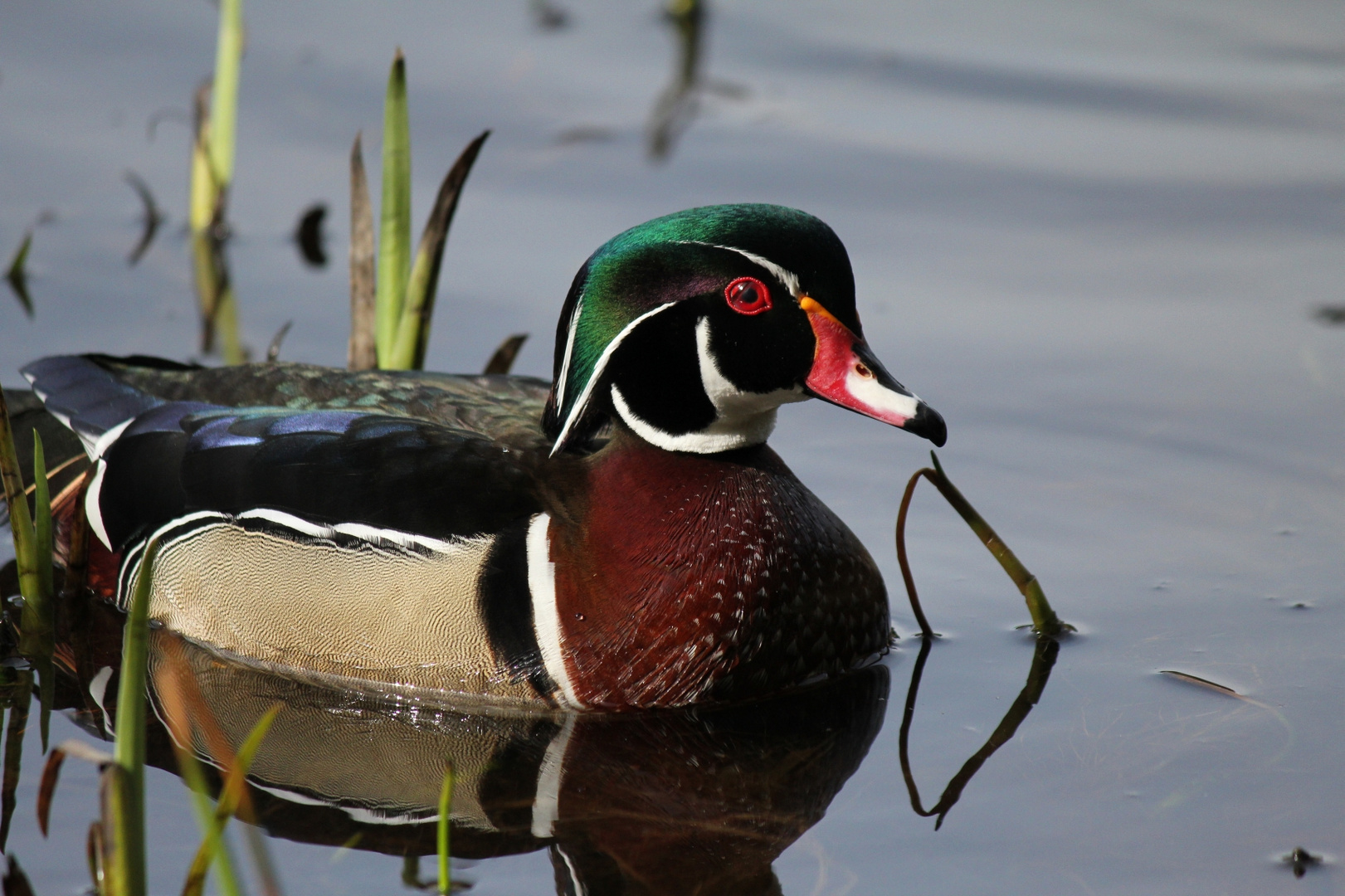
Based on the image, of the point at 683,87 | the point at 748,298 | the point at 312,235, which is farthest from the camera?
the point at 683,87

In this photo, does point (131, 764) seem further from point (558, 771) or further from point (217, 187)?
point (217, 187)

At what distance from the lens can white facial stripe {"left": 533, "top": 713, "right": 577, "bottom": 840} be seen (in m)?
4.95

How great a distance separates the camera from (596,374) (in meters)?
5.44

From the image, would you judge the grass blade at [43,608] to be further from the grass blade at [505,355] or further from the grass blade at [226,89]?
the grass blade at [226,89]

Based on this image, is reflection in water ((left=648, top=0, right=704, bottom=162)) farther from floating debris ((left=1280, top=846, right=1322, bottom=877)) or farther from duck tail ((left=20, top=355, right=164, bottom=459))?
floating debris ((left=1280, top=846, right=1322, bottom=877))

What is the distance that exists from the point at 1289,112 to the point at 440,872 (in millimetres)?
7386

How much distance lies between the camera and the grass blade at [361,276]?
7.07 meters

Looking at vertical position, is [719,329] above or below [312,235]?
above

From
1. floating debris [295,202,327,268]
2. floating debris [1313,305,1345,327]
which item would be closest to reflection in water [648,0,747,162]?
floating debris [295,202,327,268]

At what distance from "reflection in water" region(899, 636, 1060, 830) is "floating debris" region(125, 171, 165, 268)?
4558 mm

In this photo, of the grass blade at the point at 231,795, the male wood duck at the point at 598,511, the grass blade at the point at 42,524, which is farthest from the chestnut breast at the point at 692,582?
the grass blade at the point at 231,795

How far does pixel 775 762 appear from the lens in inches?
210

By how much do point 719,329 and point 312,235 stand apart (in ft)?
13.2

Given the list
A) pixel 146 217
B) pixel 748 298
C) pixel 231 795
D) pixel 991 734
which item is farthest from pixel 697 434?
pixel 146 217
